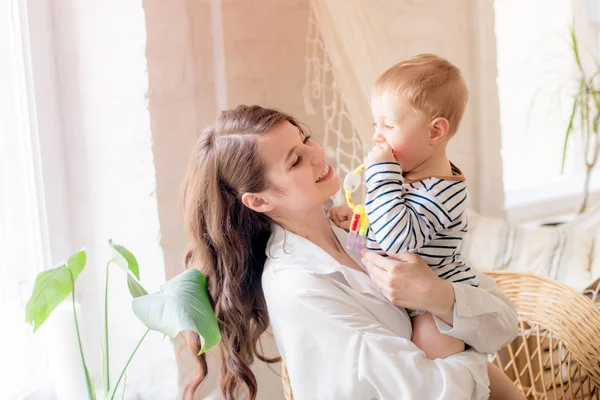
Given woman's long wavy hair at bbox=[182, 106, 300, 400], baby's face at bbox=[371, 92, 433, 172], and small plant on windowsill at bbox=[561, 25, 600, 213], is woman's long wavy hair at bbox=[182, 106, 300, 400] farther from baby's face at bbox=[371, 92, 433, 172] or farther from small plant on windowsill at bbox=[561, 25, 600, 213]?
small plant on windowsill at bbox=[561, 25, 600, 213]

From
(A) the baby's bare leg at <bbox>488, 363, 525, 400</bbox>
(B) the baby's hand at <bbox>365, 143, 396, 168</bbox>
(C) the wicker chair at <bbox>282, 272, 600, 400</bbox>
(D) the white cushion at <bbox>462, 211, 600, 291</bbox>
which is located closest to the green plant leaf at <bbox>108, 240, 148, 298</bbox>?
(C) the wicker chair at <bbox>282, 272, 600, 400</bbox>

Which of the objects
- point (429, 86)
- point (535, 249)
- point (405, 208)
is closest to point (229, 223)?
point (405, 208)

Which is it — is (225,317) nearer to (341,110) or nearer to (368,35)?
(341,110)

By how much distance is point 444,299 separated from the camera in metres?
1.49

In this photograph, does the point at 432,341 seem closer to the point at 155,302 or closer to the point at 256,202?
the point at 256,202

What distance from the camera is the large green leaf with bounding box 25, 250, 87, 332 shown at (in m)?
1.45

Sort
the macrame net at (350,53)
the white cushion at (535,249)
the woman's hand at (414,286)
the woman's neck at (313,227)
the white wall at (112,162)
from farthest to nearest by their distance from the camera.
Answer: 1. the white cushion at (535,249)
2. the macrame net at (350,53)
3. the white wall at (112,162)
4. the woman's neck at (313,227)
5. the woman's hand at (414,286)

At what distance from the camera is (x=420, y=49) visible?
9.46 ft

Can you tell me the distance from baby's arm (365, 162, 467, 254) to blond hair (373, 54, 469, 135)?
12 centimetres

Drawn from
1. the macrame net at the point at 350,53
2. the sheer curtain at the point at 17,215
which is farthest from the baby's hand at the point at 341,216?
the sheer curtain at the point at 17,215

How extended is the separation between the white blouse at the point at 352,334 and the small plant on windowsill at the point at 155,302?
0.15 metres

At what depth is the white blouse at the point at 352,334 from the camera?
1405mm

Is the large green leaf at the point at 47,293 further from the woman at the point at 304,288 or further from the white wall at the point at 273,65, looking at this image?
the white wall at the point at 273,65

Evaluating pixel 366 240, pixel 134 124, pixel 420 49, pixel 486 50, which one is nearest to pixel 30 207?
pixel 134 124
